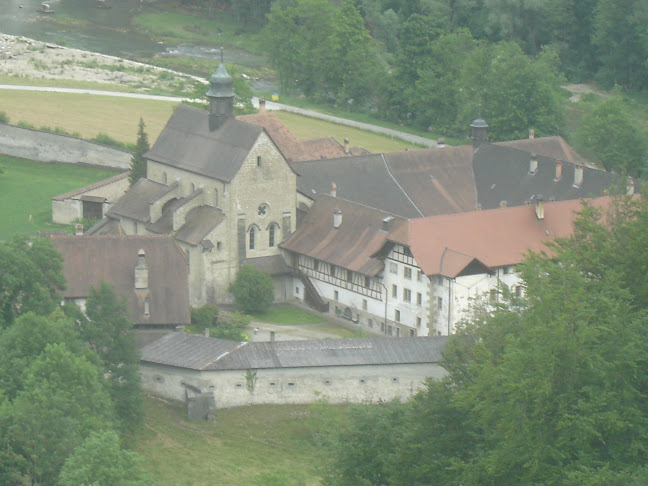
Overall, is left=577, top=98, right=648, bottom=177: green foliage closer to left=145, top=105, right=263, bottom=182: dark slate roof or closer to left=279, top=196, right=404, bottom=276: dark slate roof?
left=279, top=196, right=404, bottom=276: dark slate roof

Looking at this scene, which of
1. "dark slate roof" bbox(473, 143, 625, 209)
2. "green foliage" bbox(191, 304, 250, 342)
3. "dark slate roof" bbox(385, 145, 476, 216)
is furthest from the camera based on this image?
"dark slate roof" bbox(385, 145, 476, 216)

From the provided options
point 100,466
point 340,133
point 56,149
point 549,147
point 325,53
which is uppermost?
point 325,53

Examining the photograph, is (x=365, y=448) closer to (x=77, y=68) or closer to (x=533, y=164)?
(x=533, y=164)

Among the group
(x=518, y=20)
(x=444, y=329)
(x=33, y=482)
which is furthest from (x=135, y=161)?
(x=518, y=20)

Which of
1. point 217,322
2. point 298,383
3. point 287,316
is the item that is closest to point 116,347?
point 298,383

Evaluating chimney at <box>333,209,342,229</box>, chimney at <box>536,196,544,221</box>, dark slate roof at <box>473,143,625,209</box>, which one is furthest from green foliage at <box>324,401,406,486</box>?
dark slate roof at <box>473,143,625,209</box>

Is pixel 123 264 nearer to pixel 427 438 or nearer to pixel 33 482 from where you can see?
pixel 33 482

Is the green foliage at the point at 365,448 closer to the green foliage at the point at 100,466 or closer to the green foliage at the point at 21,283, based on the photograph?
the green foliage at the point at 100,466

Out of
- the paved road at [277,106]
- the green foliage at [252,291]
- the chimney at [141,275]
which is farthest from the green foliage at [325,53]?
the chimney at [141,275]
